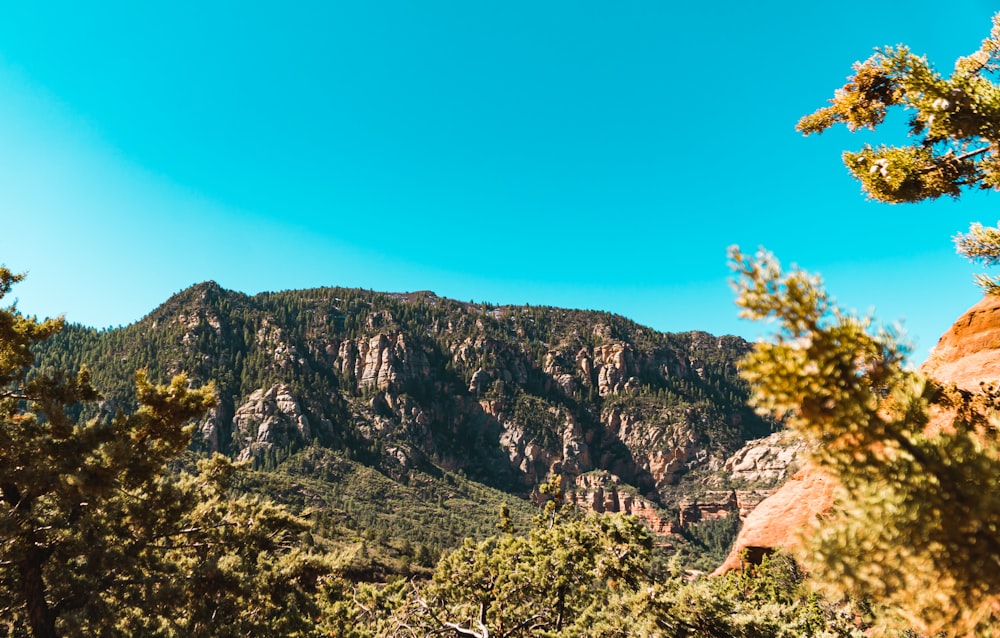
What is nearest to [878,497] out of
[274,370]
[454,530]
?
[454,530]

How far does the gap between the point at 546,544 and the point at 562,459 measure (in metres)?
185

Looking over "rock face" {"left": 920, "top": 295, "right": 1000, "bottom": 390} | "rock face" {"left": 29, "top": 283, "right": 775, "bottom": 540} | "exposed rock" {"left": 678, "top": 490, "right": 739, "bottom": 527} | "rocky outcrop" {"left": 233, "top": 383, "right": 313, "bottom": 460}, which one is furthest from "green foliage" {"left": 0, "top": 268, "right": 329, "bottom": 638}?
"exposed rock" {"left": 678, "top": 490, "right": 739, "bottom": 527}

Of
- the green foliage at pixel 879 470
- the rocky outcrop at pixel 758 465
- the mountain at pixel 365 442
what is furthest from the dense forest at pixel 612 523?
the rocky outcrop at pixel 758 465

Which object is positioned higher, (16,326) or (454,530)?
(16,326)

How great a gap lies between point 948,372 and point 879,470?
1388cm

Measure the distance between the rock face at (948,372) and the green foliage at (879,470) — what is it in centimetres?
50

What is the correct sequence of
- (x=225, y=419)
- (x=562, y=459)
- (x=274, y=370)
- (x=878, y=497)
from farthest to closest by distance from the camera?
(x=562, y=459) < (x=274, y=370) < (x=225, y=419) < (x=878, y=497)

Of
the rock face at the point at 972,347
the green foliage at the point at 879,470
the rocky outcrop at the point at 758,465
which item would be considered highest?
the rock face at the point at 972,347

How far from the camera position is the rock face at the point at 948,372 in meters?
12.0

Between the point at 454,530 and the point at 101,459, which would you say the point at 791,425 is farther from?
the point at 454,530

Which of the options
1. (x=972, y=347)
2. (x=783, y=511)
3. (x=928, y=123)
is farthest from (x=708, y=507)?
(x=928, y=123)

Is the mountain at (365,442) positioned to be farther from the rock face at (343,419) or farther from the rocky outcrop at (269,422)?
the rock face at (343,419)

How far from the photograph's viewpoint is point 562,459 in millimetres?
191500

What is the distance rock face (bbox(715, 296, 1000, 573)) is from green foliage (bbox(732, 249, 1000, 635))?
19.6 inches
